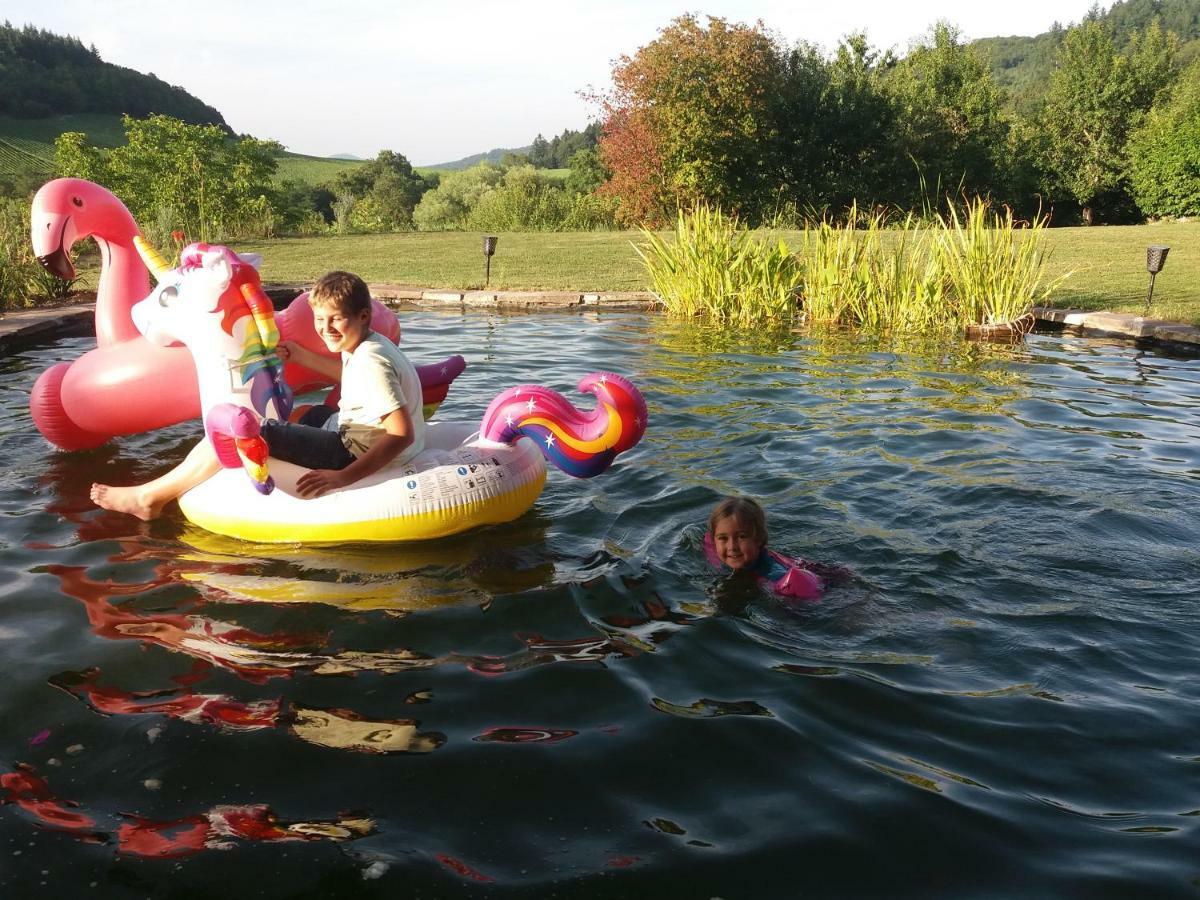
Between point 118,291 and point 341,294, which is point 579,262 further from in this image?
point 341,294

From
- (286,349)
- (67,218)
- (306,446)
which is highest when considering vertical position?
(67,218)

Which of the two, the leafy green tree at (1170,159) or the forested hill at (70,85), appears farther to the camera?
the forested hill at (70,85)

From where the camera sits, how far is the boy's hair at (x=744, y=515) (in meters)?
4.59

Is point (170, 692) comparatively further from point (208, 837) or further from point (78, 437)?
point (78, 437)

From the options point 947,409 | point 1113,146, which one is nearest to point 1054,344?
point 947,409

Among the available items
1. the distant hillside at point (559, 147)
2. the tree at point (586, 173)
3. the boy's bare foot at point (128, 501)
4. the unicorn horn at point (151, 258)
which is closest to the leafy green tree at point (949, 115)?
the tree at point (586, 173)

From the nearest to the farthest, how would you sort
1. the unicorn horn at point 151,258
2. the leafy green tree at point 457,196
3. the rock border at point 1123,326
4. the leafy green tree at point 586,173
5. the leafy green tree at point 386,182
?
the unicorn horn at point 151,258
the rock border at point 1123,326
the leafy green tree at point 457,196
the leafy green tree at point 586,173
the leafy green tree at point 386,182

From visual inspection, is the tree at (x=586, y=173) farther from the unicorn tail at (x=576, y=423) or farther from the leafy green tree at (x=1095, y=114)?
the unicorn tail at (x=576, y=423)

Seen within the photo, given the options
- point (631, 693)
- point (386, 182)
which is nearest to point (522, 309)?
point (631, 693)

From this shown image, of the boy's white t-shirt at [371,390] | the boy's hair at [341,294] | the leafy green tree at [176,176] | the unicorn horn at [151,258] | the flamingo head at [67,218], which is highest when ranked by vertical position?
the leafy green tree at [176,176]

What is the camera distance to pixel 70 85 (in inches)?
2090

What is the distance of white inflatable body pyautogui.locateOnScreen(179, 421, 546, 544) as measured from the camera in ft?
16.1

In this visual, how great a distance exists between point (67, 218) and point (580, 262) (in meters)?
11.9

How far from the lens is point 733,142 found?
27.6 meters
